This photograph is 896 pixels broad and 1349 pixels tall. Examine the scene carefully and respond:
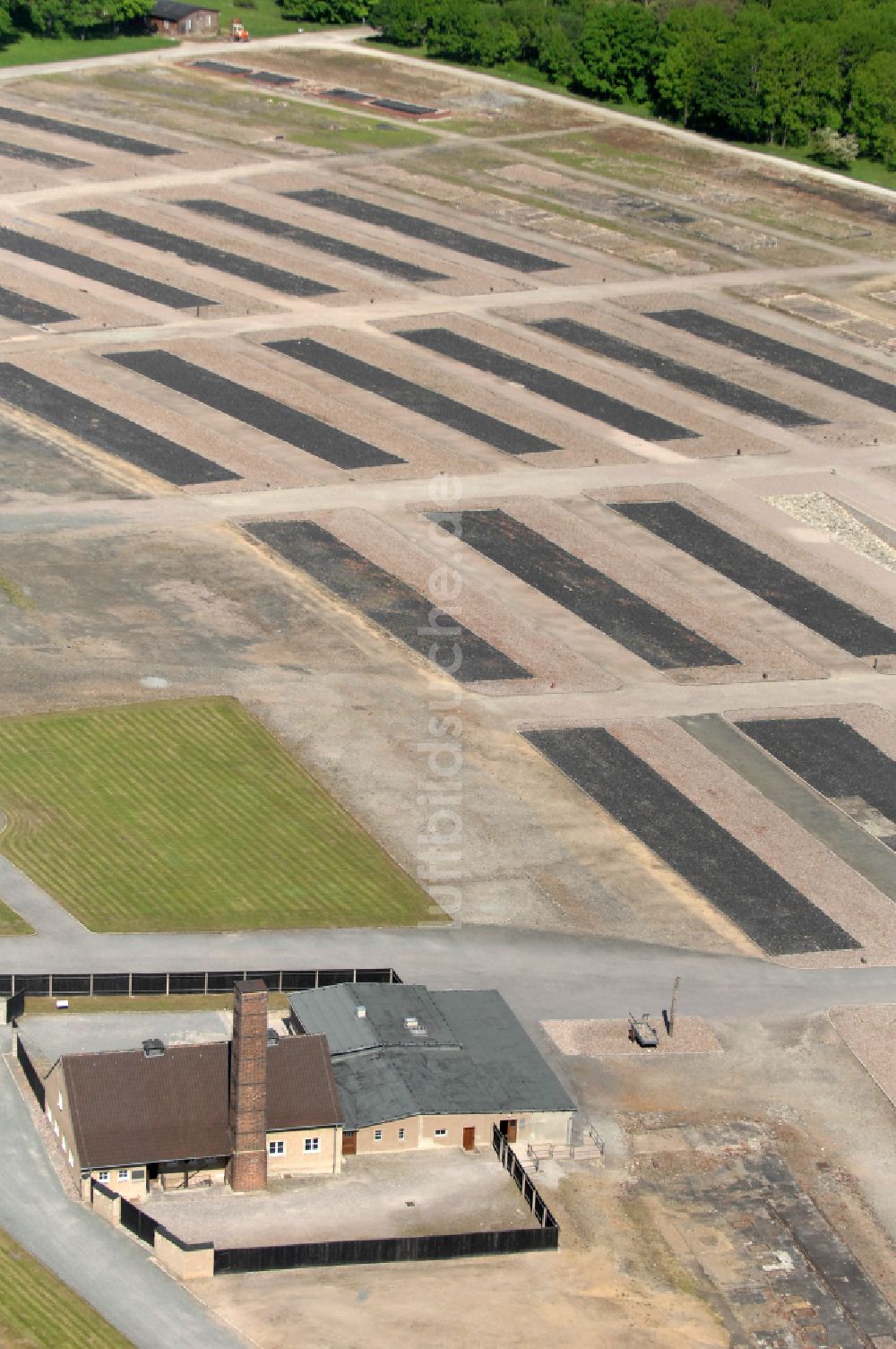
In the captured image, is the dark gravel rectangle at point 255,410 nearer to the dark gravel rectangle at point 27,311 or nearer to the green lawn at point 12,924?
the dark gravel rectangle at point 27,311

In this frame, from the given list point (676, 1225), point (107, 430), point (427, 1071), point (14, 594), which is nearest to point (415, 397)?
point (107, 430)

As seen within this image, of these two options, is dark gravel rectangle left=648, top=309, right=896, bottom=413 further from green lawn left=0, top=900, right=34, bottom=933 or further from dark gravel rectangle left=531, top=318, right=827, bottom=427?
green lawn left=0, top=900, right=34, bottom=933

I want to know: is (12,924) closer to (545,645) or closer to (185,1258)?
(185,1258)

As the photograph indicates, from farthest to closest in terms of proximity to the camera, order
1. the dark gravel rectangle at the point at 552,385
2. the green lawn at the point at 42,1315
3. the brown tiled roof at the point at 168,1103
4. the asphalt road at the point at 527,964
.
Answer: the dark gravel rectangle at the point at 552,385 → the asphalt road at the point at 527,964 → the brown tiled roof at the point at 168,1103 → the green lawn at the point at 42,1315

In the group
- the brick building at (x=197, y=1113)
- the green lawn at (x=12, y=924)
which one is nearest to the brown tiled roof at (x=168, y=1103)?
the brick building at (x=197, y=1113)

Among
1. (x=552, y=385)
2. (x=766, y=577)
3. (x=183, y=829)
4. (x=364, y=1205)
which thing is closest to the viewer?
(x=364, y=1205)

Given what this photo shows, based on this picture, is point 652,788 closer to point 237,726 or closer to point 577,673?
point 577,673
